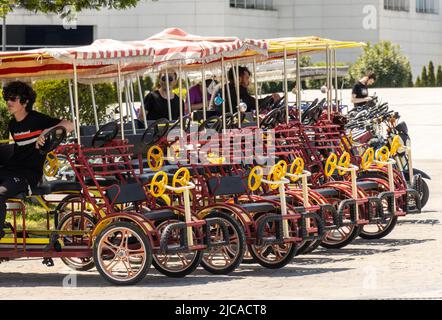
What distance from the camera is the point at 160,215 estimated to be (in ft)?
42.0

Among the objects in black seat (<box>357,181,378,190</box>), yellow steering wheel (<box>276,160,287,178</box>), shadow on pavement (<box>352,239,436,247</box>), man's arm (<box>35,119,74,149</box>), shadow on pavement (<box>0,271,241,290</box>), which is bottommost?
shadow on pavement (<box>352,239,436,247</box>)

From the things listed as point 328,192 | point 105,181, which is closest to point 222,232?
point 105,181

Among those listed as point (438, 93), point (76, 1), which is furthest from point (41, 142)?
point (438, 93)

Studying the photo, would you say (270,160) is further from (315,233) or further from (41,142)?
(41,142)

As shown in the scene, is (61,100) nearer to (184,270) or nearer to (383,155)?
(383,155)

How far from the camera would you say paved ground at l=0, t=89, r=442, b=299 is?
11.8 metres

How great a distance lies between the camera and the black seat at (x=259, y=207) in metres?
13.6

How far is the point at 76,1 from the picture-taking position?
19.7m

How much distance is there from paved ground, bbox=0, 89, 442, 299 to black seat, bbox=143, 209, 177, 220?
0.58 m

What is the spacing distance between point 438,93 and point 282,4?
27280 mm

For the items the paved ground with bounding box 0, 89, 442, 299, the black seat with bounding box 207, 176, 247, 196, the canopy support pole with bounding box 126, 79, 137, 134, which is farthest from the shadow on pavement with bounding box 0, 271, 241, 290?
the canopy support pole with bounding box 126, 79, 137, 134

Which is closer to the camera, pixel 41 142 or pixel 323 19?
pixel 41 142

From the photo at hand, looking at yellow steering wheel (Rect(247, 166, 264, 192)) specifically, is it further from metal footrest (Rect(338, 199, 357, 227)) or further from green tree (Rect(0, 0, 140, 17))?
green tree (Rect(0, 0, 140, 17))

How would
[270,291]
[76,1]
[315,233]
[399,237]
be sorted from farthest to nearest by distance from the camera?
[76,1]
[399,237]
[315,233]
[270,291]
